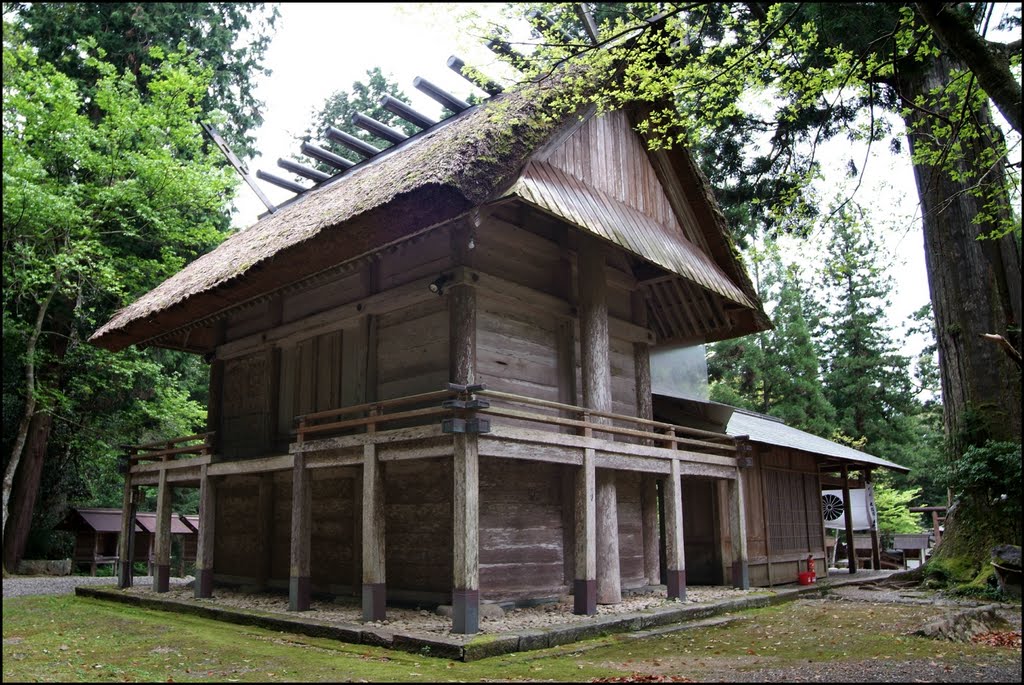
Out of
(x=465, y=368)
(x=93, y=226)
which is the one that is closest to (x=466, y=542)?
(x=465, y=368)

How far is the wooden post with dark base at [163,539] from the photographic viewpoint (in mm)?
11695

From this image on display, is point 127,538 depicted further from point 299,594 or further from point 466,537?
point 466,537

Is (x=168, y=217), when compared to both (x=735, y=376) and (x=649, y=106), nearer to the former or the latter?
(x=649, y=106)

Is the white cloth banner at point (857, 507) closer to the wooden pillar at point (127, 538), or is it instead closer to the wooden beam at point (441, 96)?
the wooden beam at point (441, 96)

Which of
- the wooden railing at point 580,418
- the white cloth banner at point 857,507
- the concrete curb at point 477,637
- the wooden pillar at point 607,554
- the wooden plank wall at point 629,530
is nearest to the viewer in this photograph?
the concrete curb at point 477,637

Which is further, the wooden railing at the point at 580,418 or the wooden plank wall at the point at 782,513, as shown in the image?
the wooden plank wall at the point at 782,513

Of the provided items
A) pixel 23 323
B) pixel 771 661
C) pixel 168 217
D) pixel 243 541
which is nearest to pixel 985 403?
pixel 771 661

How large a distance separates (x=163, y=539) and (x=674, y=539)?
7800 mm

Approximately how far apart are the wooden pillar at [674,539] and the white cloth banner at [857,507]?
8616 millimetres

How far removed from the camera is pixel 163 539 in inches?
466

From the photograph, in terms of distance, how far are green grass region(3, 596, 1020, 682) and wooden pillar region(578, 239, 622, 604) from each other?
4.34 feet

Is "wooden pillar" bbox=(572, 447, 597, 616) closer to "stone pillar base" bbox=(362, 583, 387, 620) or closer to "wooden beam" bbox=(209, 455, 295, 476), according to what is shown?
"stone pillar base" bbox=(362, 583, 387, 620)

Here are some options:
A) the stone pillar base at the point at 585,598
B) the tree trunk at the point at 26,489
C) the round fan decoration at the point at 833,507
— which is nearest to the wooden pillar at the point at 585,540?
the stone pillar base at the point at 585,598

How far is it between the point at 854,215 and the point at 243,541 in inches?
404
